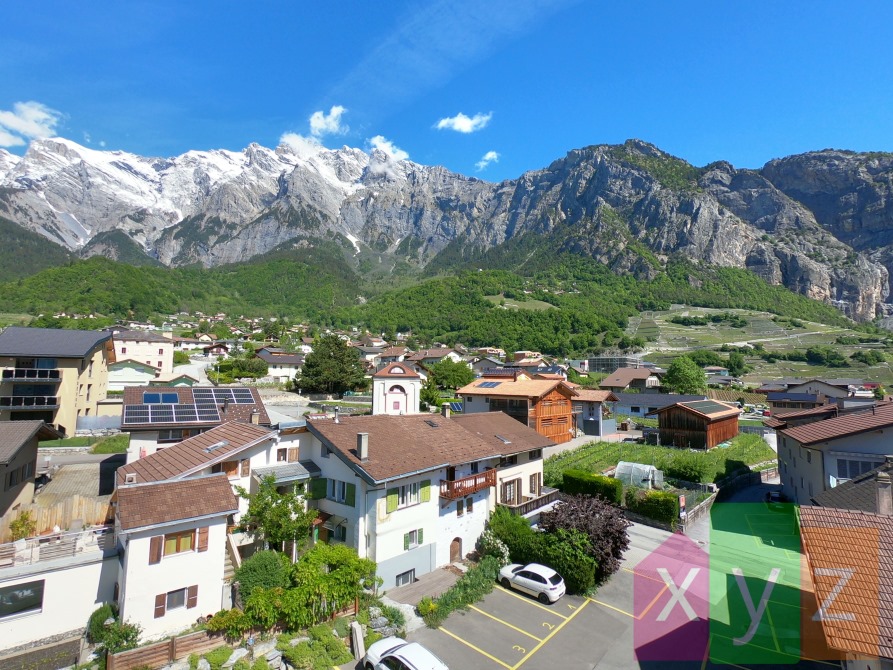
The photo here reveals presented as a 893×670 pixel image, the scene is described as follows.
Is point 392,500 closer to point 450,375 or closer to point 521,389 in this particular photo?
point 521,389

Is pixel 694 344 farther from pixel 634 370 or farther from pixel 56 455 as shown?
pixel 56 455

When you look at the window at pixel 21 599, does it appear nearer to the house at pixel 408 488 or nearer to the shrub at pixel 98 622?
the shrub at pixel 98 622

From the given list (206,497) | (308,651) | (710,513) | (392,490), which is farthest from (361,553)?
(710,513)

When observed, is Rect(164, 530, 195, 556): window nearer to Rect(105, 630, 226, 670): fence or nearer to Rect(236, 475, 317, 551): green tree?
Rect(105, 630, 226, 670): fence

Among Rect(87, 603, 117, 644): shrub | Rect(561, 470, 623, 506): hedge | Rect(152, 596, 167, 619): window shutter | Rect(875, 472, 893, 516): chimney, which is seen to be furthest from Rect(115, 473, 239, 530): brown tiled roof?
Rect(875, 472, 893, 516): chimney

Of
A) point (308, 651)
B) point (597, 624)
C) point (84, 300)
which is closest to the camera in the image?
point (308, 651)
